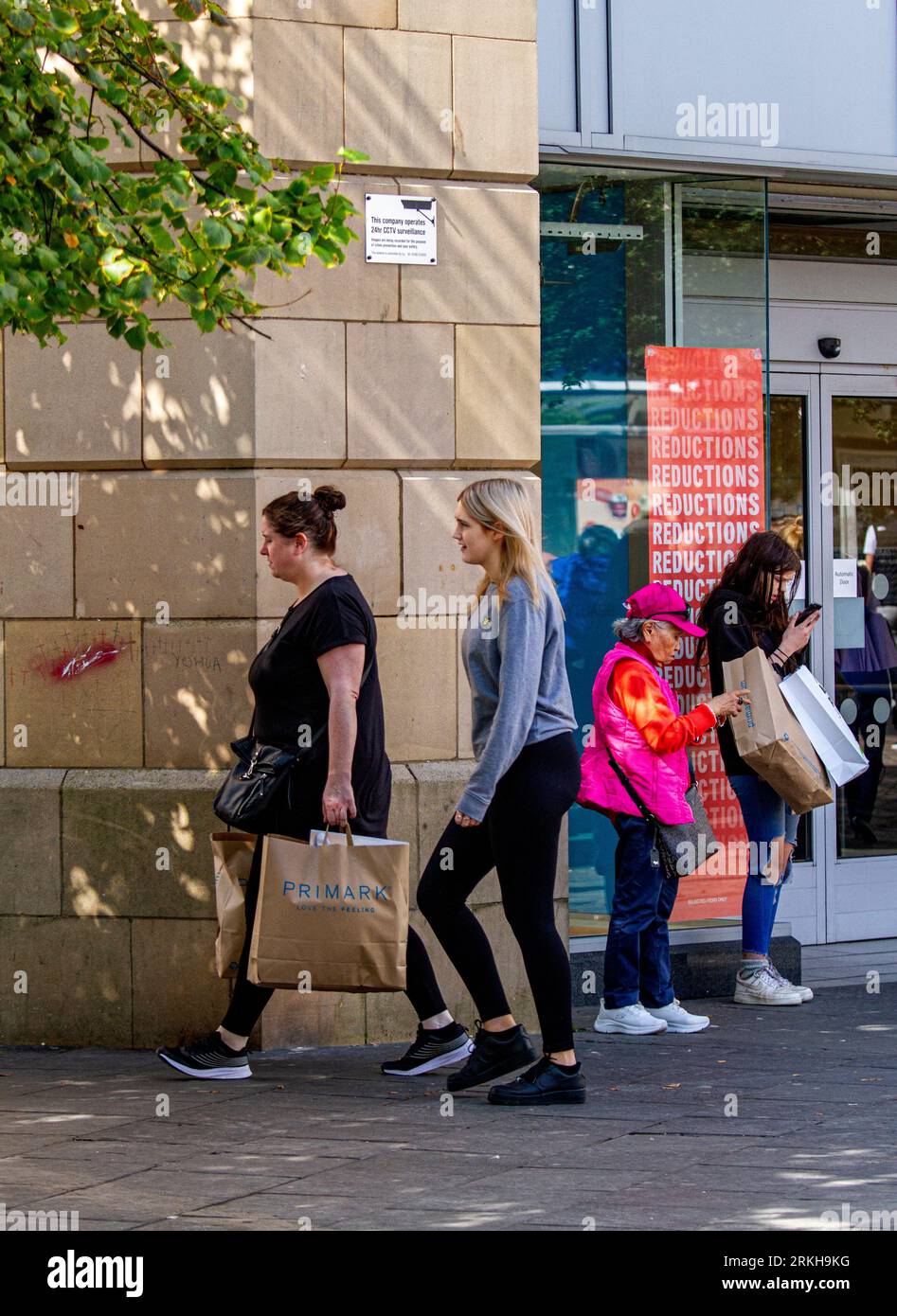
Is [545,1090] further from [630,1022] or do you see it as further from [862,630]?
[862,630]

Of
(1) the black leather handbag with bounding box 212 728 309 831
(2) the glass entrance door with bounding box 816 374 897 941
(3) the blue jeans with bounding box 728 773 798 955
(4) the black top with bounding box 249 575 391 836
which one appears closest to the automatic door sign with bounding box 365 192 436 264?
(4) the black top with bounding box 249 575 391 836

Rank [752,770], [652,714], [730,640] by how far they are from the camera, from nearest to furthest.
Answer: [652,714] → [730,640] → [752,770]

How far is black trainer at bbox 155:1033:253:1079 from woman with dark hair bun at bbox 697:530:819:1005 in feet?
8.24

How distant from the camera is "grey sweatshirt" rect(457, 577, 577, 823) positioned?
19.5ft

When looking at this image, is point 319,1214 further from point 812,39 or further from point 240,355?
point 812,39

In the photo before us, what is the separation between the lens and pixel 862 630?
960cm

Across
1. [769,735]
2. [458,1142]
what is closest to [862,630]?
[769,735]

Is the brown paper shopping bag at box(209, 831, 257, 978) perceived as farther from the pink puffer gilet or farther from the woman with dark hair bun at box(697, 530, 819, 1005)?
the woman with dark hair bun at box(697, 530, 819, 1005)

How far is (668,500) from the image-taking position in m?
8.22

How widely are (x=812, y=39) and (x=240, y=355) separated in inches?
126

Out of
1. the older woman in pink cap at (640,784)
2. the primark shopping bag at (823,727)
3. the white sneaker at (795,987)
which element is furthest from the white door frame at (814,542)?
the older woman in pink cap at (640,784)

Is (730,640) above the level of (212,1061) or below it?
above

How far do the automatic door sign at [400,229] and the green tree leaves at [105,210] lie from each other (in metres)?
1.20

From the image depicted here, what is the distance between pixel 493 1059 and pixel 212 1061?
1.01m
